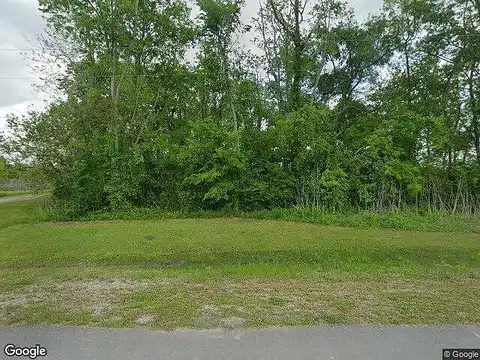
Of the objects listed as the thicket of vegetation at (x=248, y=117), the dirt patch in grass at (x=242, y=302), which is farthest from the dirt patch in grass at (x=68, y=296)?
the thicket of vegetation at (x=248, y=117)

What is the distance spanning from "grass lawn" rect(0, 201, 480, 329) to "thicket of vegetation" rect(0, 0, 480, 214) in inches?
150

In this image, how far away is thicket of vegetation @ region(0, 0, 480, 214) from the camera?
38.1ft

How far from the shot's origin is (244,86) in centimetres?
1419

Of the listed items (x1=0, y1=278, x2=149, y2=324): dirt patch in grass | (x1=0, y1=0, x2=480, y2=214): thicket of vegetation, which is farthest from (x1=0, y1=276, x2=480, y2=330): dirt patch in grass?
(x1=0, y1=0, x2=480, y2=214): thicket of vegetation

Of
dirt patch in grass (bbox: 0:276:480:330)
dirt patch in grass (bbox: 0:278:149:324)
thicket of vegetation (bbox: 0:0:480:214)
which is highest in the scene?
thicket of vegetation (bbox: 0:0:480:214)

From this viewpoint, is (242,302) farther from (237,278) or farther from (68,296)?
(68,296)

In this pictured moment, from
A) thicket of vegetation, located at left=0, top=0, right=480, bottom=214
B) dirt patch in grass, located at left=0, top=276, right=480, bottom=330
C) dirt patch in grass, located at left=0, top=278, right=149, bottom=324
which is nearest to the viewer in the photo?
dirt patch in grass, located at left=0, top=276, right=480, bottom=330

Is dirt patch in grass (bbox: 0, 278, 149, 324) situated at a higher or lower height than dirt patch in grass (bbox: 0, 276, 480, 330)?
lower

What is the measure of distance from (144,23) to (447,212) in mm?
14746

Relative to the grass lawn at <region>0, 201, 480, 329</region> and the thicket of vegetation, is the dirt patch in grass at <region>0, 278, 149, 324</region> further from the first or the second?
the thicket of vegetation

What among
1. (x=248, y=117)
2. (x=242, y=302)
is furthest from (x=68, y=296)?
(x=248, y=117)

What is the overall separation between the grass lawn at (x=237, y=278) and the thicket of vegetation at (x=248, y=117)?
3810 millimetres

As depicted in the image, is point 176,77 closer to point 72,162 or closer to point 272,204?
point 72,162

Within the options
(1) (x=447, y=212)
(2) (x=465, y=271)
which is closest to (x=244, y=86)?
(1) (x=447, y=212)
